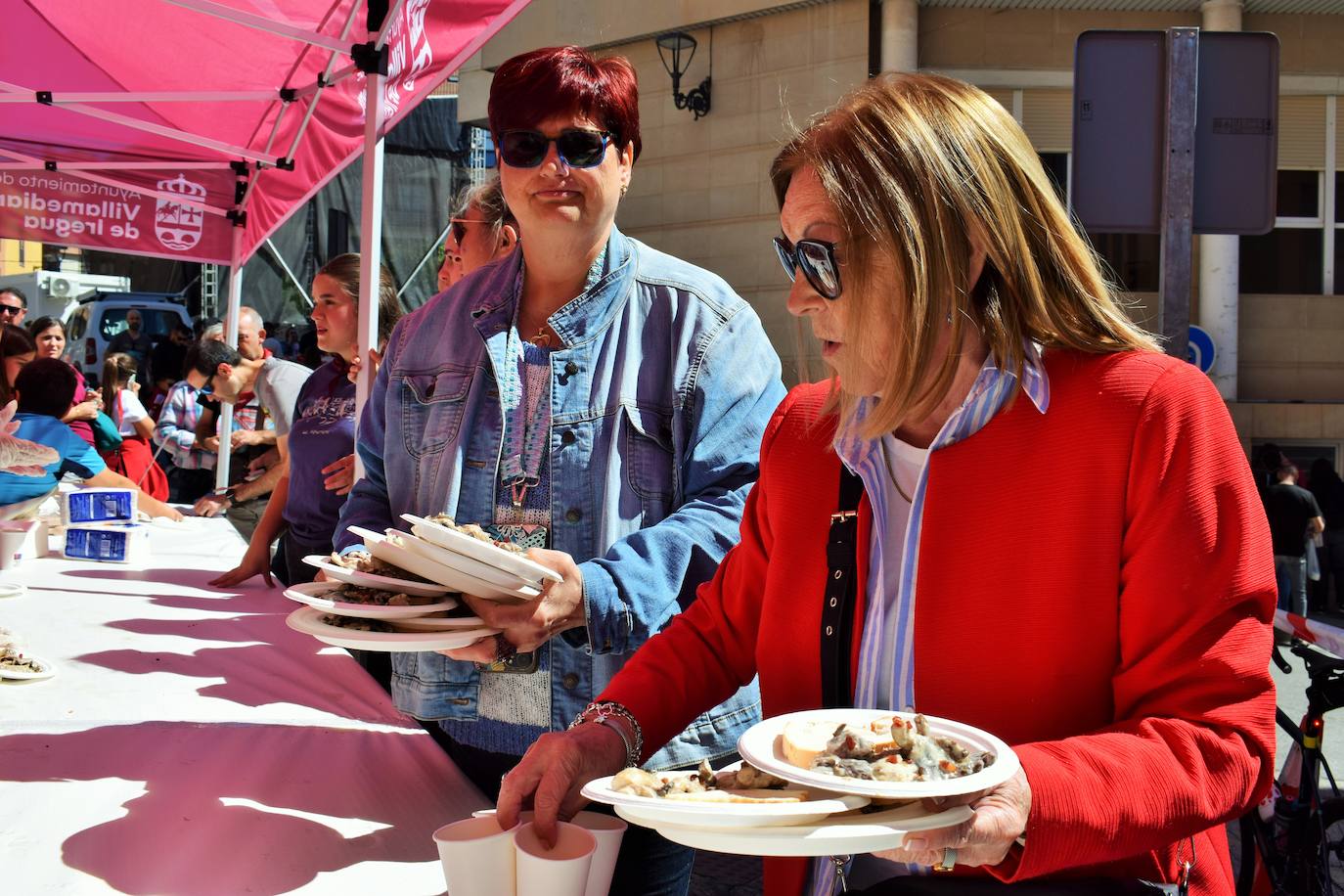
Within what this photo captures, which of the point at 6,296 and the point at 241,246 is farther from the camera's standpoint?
the point at 6,296

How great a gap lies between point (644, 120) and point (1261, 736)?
43.0ft

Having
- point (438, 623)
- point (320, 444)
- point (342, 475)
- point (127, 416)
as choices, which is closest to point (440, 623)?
point (438, 623)

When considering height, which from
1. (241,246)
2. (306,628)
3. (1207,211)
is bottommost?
(306,628)

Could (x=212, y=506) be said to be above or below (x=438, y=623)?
below

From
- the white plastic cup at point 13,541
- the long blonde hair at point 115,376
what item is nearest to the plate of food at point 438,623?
the white plastic cup at point 13,541

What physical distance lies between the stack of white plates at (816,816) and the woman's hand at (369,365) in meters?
2.41

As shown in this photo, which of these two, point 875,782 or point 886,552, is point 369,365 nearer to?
point 886,552

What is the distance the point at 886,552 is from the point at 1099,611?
0.25 meters

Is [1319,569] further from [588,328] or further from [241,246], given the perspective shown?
[588,328]

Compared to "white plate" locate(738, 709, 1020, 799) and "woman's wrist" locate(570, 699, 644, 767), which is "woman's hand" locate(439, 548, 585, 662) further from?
"white plate" locate(738, 709, 1020, 799)

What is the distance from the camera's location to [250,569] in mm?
4207

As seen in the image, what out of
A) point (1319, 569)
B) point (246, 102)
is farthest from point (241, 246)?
point (1319, 569)

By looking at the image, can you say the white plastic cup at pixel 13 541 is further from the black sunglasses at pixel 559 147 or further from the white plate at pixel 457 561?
the white plate at pixel 457 561

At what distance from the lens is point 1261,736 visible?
1.00 meters
